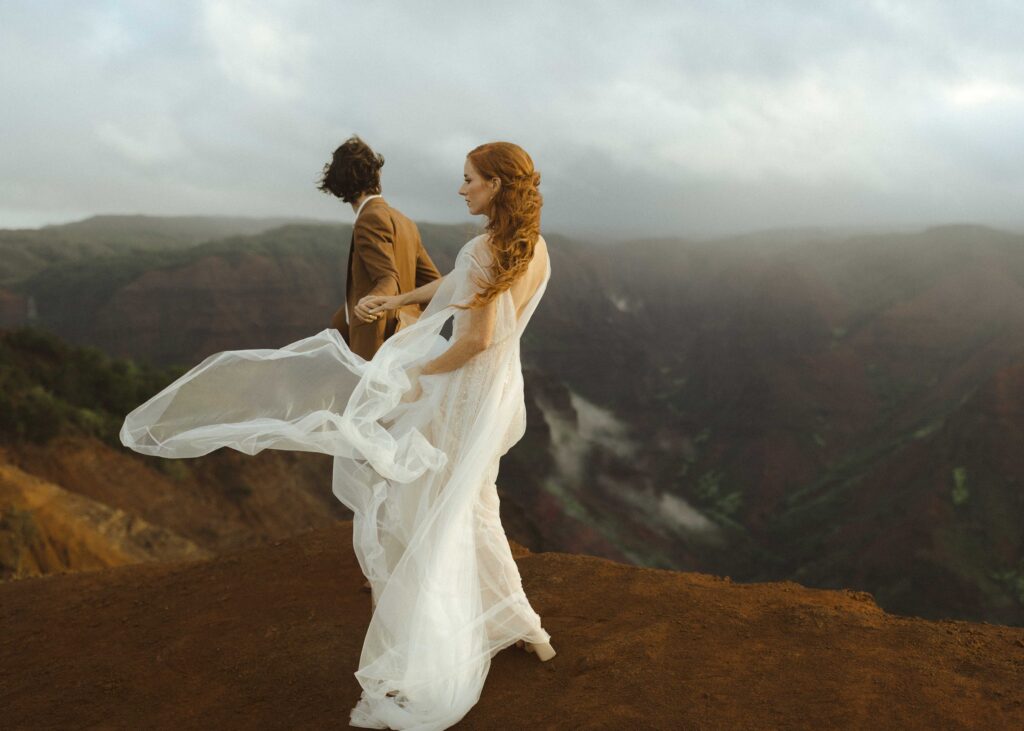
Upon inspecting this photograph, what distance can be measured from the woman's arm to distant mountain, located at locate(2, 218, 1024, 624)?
33.8 m

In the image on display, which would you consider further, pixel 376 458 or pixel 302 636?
pixel 302 636

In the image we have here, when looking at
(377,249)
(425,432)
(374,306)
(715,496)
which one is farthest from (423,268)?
(715,496)

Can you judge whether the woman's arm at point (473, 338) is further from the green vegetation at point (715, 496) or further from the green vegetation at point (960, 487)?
the green vegetation at point (715, 496)

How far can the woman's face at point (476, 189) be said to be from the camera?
9.99ft

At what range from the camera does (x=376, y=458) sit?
3166mm

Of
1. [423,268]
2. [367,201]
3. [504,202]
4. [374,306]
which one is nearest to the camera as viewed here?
[504,202]

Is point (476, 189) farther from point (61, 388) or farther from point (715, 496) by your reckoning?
point (715, 496)

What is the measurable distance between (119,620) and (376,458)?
9.53ft

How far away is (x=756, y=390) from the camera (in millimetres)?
104125

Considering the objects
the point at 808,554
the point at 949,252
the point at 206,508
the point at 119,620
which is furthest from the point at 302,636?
the point at 949,252

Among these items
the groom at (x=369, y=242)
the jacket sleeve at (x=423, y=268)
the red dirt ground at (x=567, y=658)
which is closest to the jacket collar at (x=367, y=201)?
the groom at (x=369, y=242)

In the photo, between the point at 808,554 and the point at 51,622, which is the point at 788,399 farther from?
the point at 51,622

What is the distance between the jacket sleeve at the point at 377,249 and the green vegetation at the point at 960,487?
60.4 metres

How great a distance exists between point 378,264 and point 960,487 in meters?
62.0
